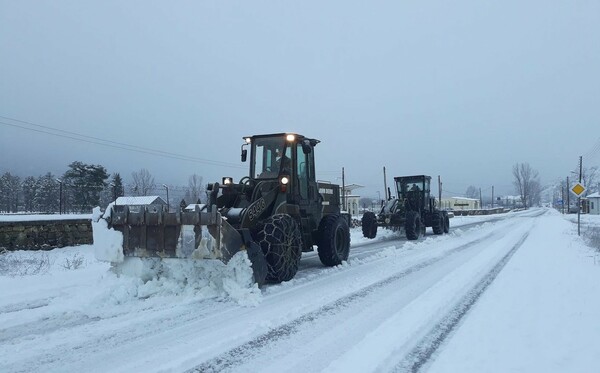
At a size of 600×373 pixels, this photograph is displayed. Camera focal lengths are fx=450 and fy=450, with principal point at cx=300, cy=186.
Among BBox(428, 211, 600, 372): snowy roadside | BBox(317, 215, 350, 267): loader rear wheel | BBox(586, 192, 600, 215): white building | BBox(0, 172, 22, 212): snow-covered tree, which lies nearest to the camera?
BBox(428, 211, 600, 372): snowy roadside

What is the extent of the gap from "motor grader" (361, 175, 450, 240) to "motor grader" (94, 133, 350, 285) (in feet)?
28.1

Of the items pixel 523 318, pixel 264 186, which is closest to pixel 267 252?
pixel 264 186

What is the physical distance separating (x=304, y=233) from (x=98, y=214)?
13.4ft

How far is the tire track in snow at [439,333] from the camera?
407cm

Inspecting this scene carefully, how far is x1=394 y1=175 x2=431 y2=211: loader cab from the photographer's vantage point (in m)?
21.3

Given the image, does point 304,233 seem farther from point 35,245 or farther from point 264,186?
point 35,245

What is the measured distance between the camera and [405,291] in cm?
732

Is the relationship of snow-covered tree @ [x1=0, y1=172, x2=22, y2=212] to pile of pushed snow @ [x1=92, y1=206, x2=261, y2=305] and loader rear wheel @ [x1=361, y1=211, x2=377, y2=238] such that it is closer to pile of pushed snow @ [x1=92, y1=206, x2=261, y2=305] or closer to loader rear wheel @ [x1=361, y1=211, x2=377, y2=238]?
loader rear wheel @ [x1=361, y1=211, x2=377, y2=238]

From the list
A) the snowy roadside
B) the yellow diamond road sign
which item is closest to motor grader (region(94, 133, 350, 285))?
the snowy roadside

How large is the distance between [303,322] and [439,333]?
61.9 inches

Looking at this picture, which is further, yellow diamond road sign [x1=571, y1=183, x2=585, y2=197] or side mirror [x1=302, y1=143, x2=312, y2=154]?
yellow diamond road sign [x1=571, y1=183, x2=585, y2=197]

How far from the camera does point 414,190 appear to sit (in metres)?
21.5

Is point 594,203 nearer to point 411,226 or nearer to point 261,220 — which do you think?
point 411,226

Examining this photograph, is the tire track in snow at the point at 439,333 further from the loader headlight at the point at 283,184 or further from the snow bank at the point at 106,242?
the snow bank at the point at 106,242
